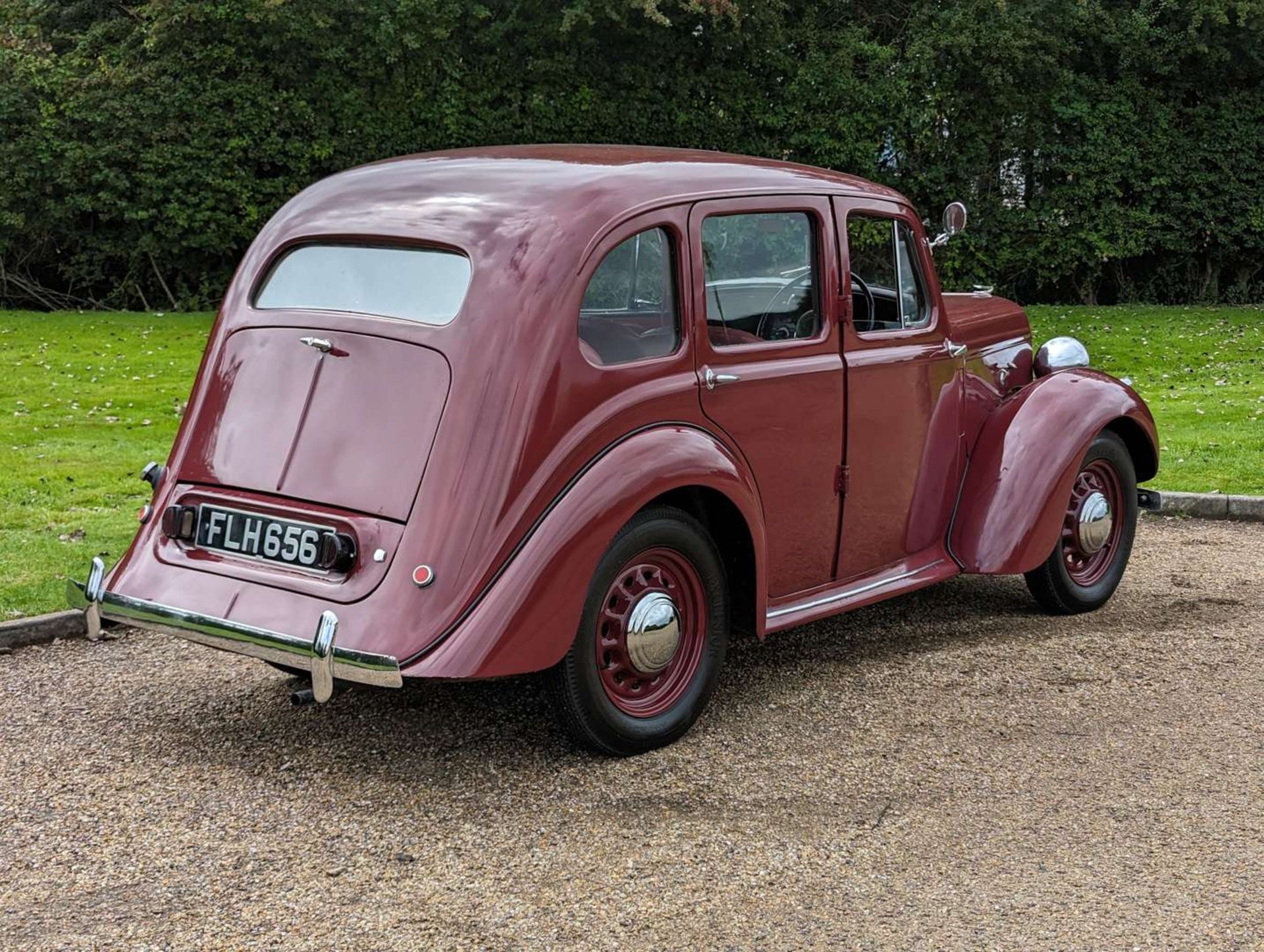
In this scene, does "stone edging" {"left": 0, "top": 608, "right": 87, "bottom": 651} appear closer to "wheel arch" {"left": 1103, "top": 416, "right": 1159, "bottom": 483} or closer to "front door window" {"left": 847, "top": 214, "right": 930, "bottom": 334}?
"front door window" {"left": 847, "top": 214, "right": 930, "bottom": 334}

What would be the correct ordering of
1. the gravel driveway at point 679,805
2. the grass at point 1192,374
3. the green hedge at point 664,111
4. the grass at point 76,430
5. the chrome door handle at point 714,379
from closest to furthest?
the gravel driveway at point 679,805, the chrome door handle at point 714,379, the grass at point 76,430, the grass at point 1192,374, the green hedge at point 664,111

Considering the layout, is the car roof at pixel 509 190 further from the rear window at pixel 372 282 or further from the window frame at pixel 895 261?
the window frame at pixel 895 261

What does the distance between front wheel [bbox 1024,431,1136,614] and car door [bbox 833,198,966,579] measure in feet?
2.00

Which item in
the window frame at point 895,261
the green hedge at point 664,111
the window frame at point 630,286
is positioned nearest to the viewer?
the window frame at point 630,286

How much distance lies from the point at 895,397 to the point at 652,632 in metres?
1.57

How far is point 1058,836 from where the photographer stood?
12.9 feet

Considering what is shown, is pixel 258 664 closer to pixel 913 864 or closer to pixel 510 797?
pixel 510 797

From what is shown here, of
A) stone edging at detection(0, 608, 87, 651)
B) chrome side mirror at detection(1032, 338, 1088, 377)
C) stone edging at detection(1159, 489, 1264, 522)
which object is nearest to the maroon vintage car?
chrome side mirror at detection(1032, 338, 1088, 377)

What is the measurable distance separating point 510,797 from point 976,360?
2.95 m

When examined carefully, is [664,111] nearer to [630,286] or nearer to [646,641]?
[630,286]

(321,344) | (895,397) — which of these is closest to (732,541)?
(895,397)

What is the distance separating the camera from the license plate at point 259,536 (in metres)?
4.24

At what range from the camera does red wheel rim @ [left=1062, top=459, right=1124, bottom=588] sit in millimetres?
6066

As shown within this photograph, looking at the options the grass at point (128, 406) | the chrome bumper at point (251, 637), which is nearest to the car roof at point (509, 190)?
the chrome bumper at point (251, 637)
